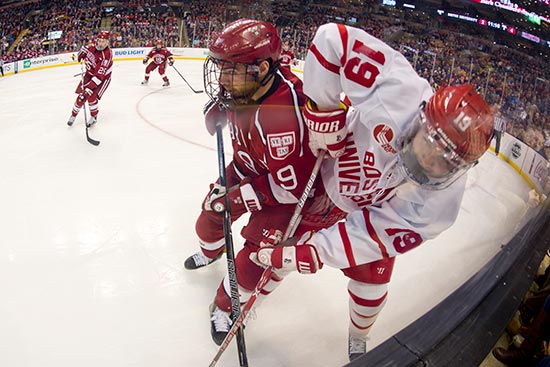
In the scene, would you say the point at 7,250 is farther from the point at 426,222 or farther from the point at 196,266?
the point at 426,222

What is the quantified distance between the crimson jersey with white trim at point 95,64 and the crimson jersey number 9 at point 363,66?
3.52m

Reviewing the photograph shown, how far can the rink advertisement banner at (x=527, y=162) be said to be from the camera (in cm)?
→ 115

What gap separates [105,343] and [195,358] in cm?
37

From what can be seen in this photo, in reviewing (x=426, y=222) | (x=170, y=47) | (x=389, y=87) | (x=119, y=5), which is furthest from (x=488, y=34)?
(x=119, y=5)

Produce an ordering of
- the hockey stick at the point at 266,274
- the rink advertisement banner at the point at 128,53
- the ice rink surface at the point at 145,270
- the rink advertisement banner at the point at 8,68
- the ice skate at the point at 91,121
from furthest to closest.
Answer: the rink advertisement banner at the point at 128,53, the rink advertisement banner at the point at 8,68, the ice skate at the point at 91,121, the hockey stick at the point at 266,274, the ice rink surface at the point at 145,270

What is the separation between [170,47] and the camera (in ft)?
23.6

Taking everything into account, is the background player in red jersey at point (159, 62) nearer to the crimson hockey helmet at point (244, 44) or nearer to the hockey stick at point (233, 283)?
the hockey stick at point (233, 283)

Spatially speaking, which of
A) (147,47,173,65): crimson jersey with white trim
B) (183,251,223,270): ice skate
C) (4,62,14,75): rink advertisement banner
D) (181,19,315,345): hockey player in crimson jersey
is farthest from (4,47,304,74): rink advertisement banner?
(181,19,315,345): hockey player in crimson jersey

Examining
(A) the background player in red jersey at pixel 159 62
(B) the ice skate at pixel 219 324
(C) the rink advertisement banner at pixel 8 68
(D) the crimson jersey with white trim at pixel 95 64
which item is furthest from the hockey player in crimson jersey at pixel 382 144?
(C) the rink advertisement banner at pixel 8 68

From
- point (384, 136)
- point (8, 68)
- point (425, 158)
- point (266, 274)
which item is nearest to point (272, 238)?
point (266, 274)

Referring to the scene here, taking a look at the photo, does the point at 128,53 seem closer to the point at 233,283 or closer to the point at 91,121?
the point at 91,121

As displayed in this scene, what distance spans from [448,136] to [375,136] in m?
0.25

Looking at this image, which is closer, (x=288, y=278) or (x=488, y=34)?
(x=488, y=34)

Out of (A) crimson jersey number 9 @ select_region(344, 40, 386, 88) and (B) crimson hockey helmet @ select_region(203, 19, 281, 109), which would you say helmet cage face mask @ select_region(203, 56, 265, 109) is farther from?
(A) crimson jersey number 9 @ select_region(344, 40, 386, 88)
